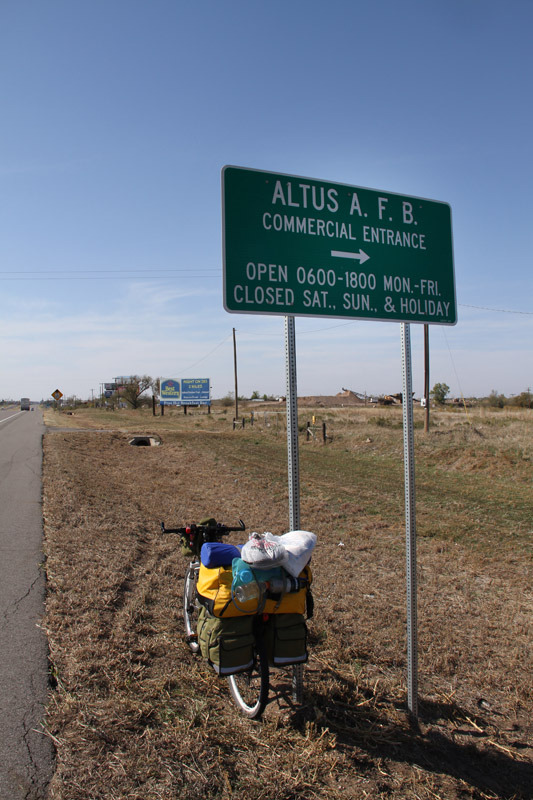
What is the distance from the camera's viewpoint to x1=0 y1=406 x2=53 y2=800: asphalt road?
2.47 m

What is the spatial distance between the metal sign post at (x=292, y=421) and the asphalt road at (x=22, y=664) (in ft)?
5.64

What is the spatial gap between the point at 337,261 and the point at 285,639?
217 cm

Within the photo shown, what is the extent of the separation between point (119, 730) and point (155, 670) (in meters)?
0.75

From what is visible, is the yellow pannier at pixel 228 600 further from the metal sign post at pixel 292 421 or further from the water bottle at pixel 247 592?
the metal sign post at pixel 292 421

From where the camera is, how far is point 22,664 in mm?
3473

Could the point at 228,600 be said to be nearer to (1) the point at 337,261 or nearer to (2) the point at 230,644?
(2) the point at 230,644

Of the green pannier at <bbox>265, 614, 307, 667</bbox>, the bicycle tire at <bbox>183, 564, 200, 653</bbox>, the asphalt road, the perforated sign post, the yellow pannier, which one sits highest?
the perforated sign post

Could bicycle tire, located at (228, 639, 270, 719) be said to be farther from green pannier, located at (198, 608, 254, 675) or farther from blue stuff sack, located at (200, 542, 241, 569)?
blue stuff sack, located at (200, 542, 241, 569)

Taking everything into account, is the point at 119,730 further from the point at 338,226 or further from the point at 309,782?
the point at 338,226

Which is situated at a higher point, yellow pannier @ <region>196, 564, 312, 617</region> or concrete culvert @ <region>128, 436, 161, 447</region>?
yellow pannier @ <region>196, 564, 312, 617</region>

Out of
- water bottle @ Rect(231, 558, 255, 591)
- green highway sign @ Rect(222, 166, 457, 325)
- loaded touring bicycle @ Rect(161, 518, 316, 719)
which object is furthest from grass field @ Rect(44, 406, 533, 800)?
green highway sign @ Rect(222, 166, 457, 325)

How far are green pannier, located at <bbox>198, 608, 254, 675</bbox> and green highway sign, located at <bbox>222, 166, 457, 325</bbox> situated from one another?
1.65 m

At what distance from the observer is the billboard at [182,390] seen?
207 ft

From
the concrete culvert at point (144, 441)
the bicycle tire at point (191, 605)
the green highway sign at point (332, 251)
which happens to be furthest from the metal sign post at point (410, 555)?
the concrete culvert at point (144, 441)
